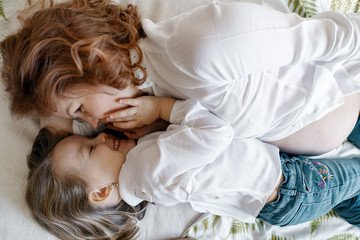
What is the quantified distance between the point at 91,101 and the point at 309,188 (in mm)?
785

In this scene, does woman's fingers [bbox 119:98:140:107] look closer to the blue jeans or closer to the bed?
the bed

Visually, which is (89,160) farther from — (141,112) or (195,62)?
(195,62)

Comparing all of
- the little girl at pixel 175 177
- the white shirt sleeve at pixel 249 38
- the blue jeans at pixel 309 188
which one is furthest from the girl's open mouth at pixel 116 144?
the blue jeans at pixel 309 188

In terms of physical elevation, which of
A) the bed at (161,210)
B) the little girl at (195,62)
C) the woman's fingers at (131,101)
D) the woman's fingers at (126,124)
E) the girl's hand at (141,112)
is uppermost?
the little girl at (195,62)

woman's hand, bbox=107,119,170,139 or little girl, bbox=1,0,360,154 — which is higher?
little girl, bbox=1,0,360,154

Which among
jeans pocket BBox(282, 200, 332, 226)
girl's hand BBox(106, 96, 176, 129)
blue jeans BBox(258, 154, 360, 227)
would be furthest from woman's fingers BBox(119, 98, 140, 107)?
jeans pocket BBox(282, 200, 332, 226)

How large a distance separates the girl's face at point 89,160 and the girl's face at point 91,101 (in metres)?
0.13

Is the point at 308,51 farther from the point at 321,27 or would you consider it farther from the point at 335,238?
the point at 335,238

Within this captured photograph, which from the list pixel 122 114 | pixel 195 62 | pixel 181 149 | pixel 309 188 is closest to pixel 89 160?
pixel 122 114

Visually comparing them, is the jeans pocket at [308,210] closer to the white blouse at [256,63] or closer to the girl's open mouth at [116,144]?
the white blouse at [256,63]

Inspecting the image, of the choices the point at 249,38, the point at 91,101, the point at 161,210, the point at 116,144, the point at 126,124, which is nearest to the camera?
the point at 249,38

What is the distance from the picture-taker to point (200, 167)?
990 mm

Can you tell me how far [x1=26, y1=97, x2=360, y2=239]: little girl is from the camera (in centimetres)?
95

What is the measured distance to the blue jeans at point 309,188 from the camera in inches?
42.4
